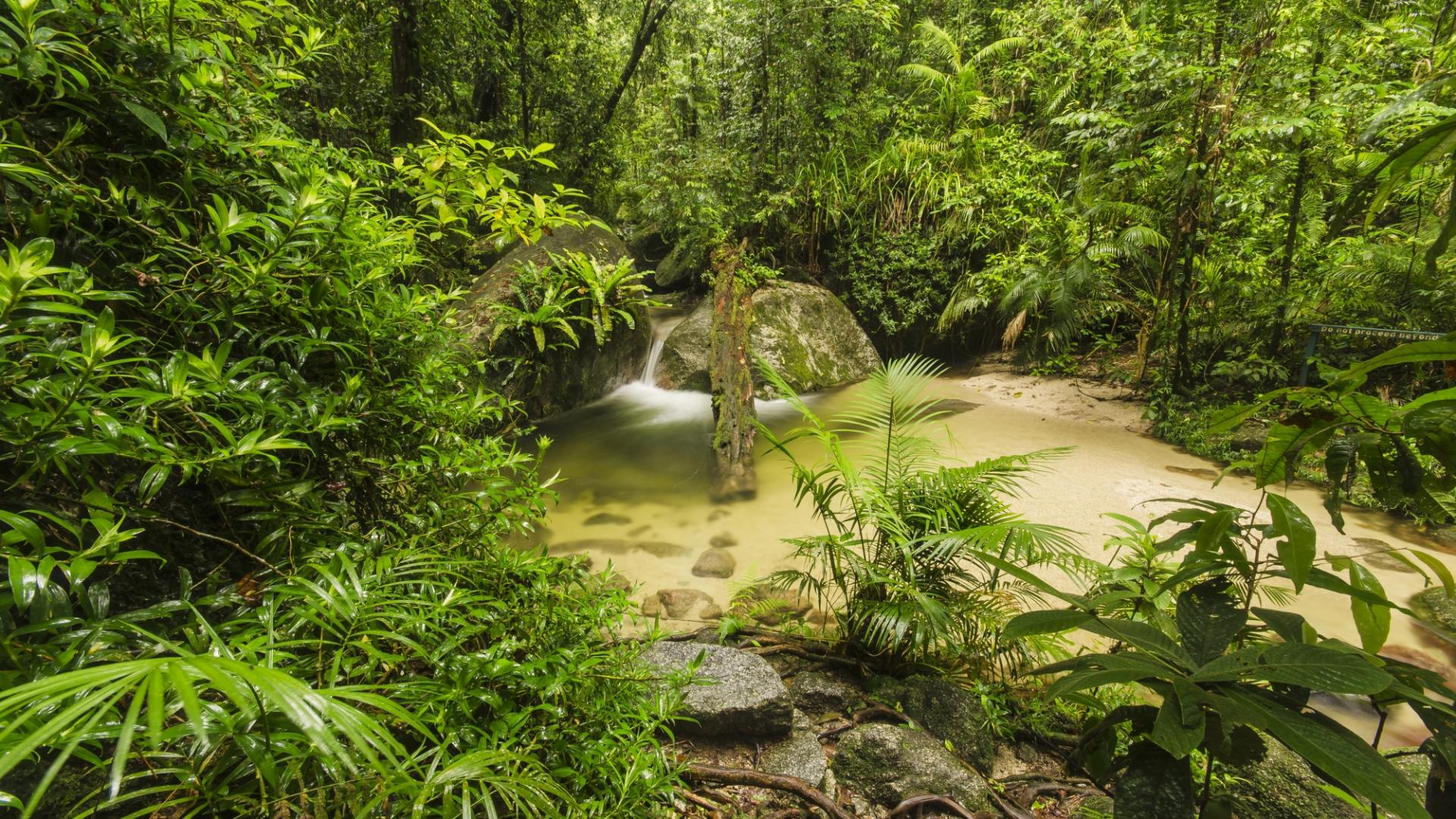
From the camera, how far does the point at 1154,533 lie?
3535 millimetres

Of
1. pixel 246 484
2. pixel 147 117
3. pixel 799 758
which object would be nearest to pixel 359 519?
pixel 246 484

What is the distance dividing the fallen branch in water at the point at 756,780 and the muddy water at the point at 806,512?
0.98 metres

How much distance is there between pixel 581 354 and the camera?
637 centimetres

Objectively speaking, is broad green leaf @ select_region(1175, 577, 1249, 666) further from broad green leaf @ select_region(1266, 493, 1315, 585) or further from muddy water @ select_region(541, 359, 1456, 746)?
muddy water @ select_region(541, 359, 1456, 746)

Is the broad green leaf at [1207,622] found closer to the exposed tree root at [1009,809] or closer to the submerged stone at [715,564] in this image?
the exposed tree root at [1009,809]

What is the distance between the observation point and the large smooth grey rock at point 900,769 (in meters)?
1.55

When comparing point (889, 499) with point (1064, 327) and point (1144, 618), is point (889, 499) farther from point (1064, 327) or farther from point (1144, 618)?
point (1064, 327)

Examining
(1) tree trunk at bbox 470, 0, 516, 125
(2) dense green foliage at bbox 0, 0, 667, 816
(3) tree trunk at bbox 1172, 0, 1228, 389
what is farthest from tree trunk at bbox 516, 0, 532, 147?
(3) tree trunk at bbox 1172, 0, 1228, 389

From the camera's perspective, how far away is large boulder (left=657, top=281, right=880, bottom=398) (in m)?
7.24

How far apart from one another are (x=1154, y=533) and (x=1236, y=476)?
1845mm

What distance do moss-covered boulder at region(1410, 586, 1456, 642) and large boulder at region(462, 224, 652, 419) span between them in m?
6.15

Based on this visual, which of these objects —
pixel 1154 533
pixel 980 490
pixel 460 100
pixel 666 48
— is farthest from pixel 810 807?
pixel 666 48

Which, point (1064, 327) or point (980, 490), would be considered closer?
point (980, 490)

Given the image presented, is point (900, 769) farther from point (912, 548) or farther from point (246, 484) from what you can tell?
point (246, 484)
